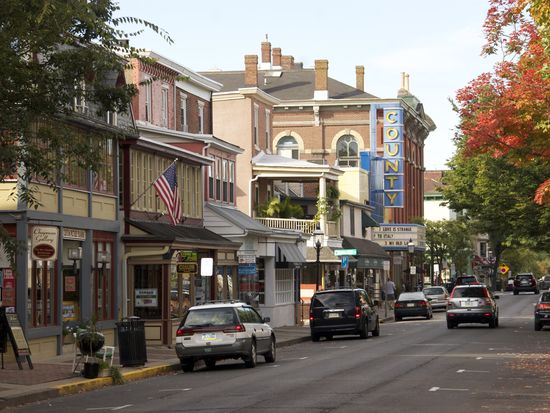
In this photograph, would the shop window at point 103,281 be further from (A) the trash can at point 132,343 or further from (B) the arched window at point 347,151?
(B) the arched window at point 347,151

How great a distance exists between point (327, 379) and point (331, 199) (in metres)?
40.5

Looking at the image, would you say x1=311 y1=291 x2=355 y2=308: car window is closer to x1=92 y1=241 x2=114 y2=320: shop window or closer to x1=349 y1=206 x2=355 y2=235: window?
x1=92 y1=241 x2=114 y2=320: shop window

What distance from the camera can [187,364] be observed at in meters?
28.6

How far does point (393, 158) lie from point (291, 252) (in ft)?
108

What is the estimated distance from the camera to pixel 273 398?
20141 mm

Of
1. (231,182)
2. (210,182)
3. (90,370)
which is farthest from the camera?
(231,182)

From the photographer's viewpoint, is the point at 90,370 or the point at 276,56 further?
the point at 276,56

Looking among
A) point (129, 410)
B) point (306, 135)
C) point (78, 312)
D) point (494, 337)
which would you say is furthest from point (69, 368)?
point (306, 135)

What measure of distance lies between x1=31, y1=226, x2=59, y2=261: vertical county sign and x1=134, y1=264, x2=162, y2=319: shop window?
6.16 metres

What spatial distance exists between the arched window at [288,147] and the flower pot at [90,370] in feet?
204

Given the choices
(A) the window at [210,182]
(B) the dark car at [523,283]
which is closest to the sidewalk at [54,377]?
(A) the window at [210,182]

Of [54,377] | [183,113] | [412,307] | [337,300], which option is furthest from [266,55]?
[54,377]

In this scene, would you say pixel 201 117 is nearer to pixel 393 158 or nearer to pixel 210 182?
pixel 210 182

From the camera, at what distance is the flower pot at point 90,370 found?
82.8 feet
